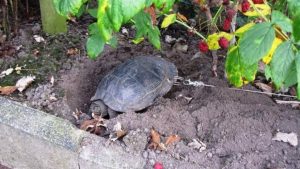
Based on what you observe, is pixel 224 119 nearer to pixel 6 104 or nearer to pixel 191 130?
pixel 191 130

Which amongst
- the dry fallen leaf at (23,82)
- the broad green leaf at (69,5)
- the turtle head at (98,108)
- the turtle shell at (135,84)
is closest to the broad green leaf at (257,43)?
the broad green leaf at (69,5)

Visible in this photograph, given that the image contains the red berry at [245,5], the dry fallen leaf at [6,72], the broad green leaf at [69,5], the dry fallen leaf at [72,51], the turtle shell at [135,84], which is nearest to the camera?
the broad green leaf at [69,5]

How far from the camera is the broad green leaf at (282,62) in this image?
4.28 feet

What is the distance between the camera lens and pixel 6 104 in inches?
83.1

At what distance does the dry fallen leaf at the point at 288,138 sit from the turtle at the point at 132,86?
0.64 metres

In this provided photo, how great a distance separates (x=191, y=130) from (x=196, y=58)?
2.17 feet

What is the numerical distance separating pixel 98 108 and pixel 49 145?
1.20 feet

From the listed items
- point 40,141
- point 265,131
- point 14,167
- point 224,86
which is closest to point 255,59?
point 265,131

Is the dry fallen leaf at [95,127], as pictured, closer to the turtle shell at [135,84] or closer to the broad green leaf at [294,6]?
the turtle shell at [135,84]

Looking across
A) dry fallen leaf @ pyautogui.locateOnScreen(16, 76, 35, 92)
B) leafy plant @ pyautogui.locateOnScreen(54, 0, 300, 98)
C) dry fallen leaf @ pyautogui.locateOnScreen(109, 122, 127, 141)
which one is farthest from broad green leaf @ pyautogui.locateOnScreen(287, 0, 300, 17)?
dry fallen leaf @ pyautogui.locateOnScreen(16, 76, 35, 92)

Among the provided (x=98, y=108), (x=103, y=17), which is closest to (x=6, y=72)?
(x=98, y=108)

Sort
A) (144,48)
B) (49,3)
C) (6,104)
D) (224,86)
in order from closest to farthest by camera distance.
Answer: (6,104)
(224,86)
(49,3)
(144,48)

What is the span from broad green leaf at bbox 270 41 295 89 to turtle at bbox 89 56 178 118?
96 centimetres

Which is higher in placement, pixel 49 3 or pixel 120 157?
pixel 49 3
